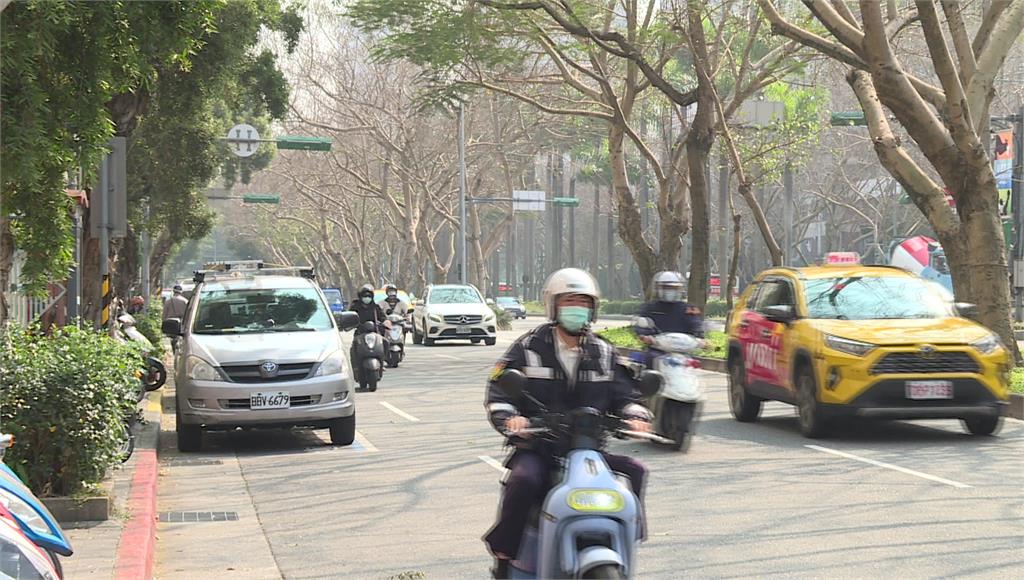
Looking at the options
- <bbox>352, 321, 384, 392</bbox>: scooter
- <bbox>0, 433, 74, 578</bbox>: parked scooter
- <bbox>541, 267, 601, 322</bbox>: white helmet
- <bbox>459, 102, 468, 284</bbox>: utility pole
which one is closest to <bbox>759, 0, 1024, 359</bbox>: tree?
<bbox>352, 321, 384, 392</bbox>: scooter

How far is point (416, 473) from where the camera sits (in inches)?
485

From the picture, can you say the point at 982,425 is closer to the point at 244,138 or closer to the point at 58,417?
the point at 58,417

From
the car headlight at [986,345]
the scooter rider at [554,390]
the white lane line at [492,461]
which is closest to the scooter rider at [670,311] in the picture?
the white lane line at [492,461]

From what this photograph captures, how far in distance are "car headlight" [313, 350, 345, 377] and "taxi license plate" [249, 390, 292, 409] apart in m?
0.42

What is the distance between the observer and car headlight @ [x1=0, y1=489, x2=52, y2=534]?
Answer: 4.94 m

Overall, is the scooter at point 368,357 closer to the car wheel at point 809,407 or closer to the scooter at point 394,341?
the scooter at point 394,341

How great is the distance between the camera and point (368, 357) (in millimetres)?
21781

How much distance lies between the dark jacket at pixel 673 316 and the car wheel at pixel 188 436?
176 inches

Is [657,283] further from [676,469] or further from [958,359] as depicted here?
[958,359]

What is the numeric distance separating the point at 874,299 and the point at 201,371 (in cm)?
672

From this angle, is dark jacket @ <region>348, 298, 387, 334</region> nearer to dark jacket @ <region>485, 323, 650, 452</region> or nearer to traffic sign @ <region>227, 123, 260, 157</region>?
traffic sign @ <region>227, 123, 260, 157</region>

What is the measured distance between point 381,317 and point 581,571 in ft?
62.8

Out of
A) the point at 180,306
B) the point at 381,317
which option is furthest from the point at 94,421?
the point at 180,306

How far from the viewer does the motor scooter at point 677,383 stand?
13.0m
